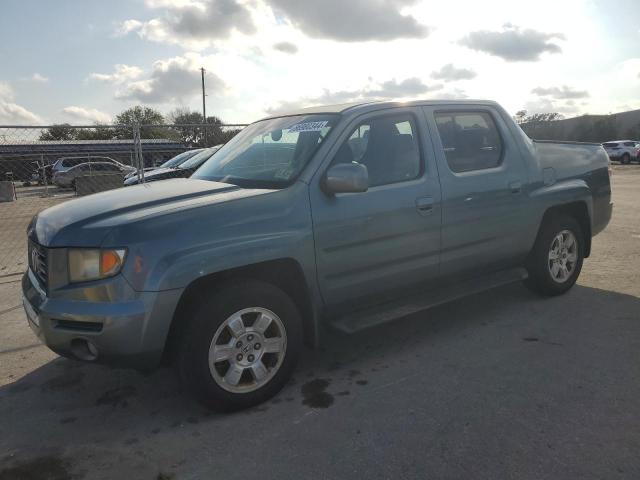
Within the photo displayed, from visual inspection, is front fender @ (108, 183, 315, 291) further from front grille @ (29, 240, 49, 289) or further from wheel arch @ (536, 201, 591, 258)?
wheel arch @ (536, 201, 591, 258)

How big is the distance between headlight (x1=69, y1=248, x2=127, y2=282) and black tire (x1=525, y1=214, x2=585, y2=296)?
147 inches

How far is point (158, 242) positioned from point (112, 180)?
1290 centimetres

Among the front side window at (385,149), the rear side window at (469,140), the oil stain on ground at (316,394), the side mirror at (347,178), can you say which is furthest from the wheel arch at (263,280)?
the rear side window at (469,140)

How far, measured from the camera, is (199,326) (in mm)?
2949

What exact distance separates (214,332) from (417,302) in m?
1.68

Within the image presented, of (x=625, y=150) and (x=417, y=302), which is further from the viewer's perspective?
(x=625, y=150)

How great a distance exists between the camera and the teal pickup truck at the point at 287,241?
2850 millimetres

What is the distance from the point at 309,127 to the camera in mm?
3795

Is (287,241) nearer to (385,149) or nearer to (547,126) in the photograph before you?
(385,149)

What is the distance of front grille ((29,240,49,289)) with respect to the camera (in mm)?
3061

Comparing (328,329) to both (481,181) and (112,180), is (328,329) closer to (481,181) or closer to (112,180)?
(481,181)

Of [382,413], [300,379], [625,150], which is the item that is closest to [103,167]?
[300,379]

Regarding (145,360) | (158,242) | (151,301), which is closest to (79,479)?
(145,360)

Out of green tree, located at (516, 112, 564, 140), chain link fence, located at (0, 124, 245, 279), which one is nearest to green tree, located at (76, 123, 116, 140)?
chain link fence, located at (0, 124, 245, 279)
